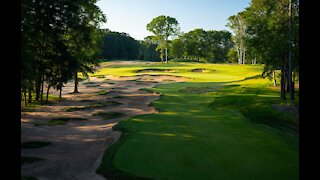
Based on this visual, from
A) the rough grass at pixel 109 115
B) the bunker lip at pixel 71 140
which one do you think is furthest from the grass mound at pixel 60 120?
the rough grass at pixel 109 115

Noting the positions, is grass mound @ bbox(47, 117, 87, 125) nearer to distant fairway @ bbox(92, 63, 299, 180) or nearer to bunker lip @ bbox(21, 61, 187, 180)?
bunker lip @ bbox(21, 61, 187, 180)

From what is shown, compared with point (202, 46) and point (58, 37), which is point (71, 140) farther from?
point (202, 46)

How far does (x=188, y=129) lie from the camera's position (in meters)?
22.4

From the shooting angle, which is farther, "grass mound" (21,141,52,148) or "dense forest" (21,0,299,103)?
"dense forest" (21,0,299,103)

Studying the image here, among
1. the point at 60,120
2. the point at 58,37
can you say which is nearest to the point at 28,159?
the point at 60,120

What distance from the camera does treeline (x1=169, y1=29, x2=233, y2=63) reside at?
144512mm

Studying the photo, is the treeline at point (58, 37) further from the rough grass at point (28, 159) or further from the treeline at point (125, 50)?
the treeline at point (125, 50)

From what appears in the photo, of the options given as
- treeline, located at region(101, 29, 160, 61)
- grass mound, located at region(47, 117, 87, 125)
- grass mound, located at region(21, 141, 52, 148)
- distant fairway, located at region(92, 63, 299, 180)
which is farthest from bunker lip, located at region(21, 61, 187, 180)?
treeline, located at region(101, 29, 160, 61)

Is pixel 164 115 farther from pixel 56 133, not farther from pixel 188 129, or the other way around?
pixel 56 133

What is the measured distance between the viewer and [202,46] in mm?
152250

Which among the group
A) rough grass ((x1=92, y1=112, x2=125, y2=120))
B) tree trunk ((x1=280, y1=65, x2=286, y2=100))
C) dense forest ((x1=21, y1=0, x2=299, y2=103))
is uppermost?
dense forest ((x1=21, y1=0, x2=299, y2=103))

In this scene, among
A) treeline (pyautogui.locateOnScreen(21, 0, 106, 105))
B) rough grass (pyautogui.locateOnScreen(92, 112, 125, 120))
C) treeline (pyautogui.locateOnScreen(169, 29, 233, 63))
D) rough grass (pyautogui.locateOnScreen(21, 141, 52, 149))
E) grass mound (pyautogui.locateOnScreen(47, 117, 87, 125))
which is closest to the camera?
rough grass (pyautogui.locateOnScreen(21, 141, 52, 149))

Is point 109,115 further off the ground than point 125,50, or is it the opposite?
point 125,50
